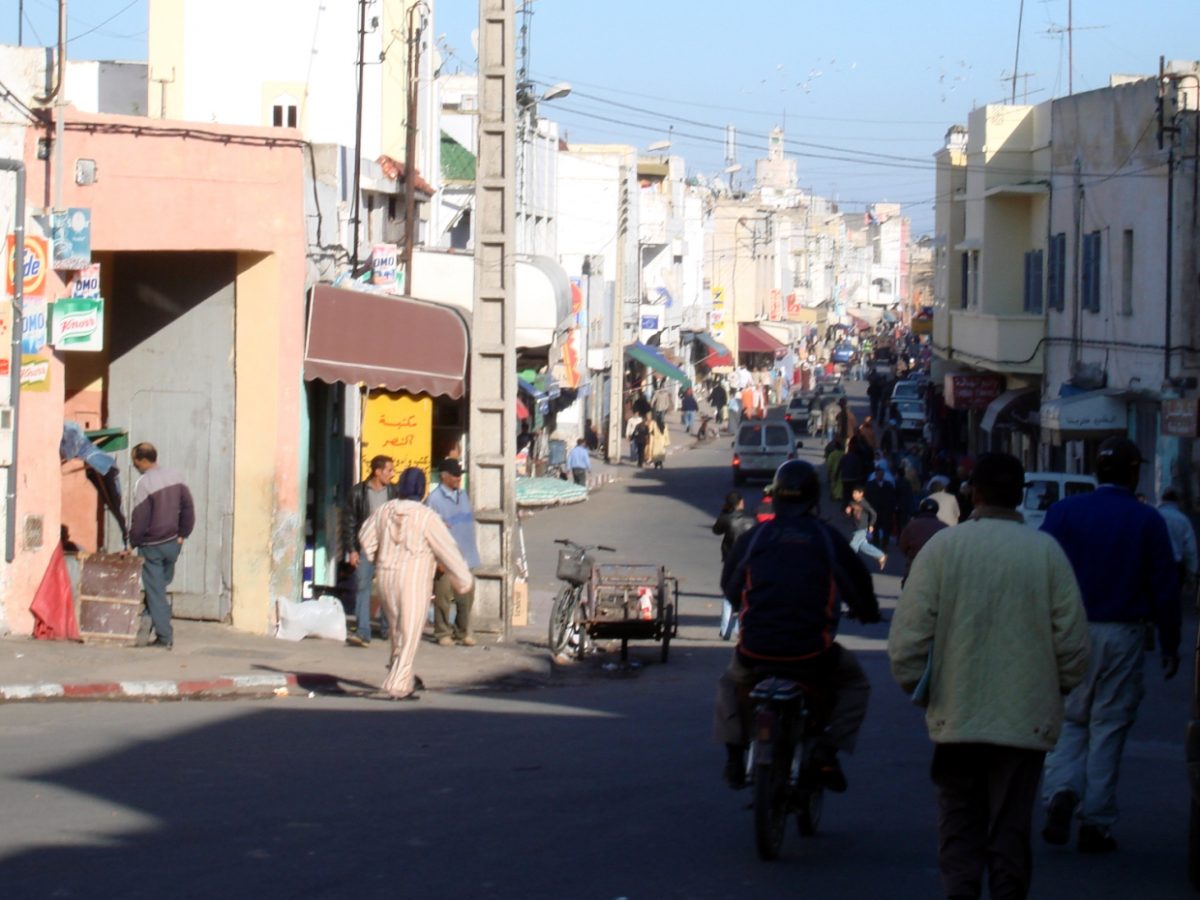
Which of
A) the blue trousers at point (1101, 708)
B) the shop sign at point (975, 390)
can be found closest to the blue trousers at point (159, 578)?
the blue trousers at point (1101, 708)

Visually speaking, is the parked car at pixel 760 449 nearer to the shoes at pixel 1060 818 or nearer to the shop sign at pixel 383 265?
the shop sign at pixel 383 265

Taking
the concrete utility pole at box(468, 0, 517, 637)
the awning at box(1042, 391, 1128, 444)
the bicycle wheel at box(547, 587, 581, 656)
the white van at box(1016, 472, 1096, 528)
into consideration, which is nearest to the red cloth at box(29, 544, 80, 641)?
the concrete utility pole at box(468, 0, 517, 637)

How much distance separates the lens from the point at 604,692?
44.2ft

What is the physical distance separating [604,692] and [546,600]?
26.1 ft

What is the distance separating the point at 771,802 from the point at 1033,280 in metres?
31.2

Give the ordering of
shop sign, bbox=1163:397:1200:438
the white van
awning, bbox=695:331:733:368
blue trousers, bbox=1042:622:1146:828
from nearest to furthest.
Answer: blue trousers, bbox=1042:622:1146:828, the white van, shop sign, bbox=1163:397:1200:438, awning, bbox=695:331:733:368

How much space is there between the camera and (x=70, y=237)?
13.2 meters

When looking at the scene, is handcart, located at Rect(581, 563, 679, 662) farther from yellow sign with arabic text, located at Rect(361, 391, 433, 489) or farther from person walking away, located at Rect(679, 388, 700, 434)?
person walking away, located at Rect(679, 388, 700, 434)

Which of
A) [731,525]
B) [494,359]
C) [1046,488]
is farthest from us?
[1046,488]

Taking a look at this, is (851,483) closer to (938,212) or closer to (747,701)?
(938,212)

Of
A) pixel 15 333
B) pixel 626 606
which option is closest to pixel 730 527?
pixel 626 606

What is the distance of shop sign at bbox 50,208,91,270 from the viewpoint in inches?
517

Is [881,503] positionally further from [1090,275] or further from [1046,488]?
[1046,488]

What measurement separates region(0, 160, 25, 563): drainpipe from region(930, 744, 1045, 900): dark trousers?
9.53 meters
